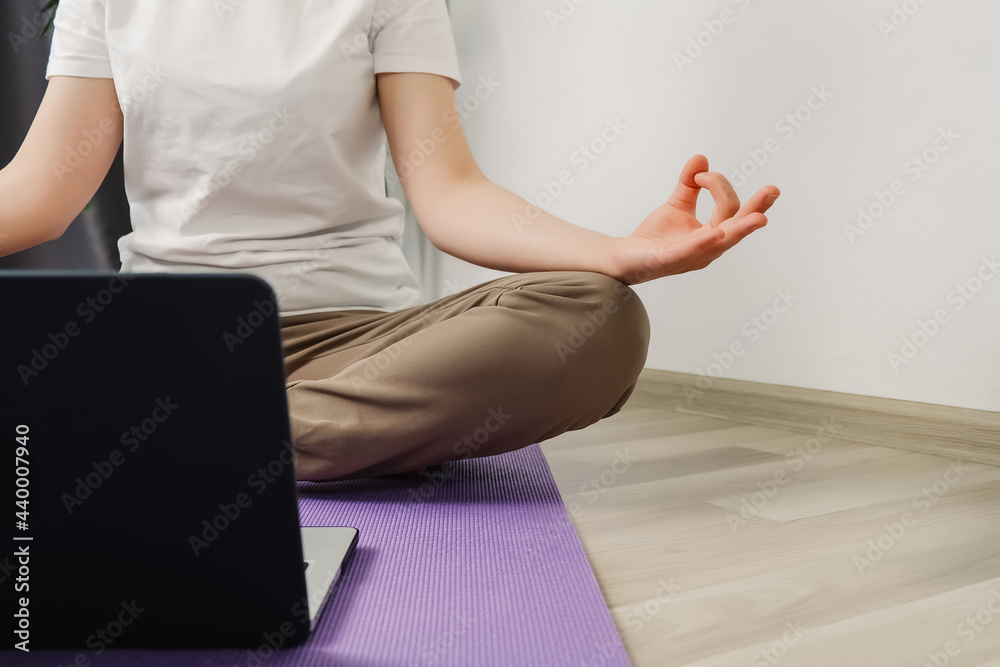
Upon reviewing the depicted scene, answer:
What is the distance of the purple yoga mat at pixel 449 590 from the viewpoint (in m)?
0.47

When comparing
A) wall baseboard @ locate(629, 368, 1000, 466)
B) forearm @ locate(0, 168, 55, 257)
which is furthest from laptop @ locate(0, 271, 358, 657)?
wall baseboard @ locate(629, 368, 1000, 466)

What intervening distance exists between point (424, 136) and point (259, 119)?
0.20 meters

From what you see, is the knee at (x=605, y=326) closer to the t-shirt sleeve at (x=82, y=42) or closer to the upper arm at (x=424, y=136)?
the upper arm at (x=424, y=136)

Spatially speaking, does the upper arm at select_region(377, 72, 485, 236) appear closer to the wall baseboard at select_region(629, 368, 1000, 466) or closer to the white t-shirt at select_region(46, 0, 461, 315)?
the white t-shirt at select_region(46, 0, 461, 315)

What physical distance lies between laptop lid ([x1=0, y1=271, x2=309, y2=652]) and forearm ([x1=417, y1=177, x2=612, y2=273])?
1.61ft

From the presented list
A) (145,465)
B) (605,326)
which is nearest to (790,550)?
(605,326)

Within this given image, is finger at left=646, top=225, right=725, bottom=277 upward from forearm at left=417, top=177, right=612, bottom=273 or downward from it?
upward

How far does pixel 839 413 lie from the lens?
1276 millimetres

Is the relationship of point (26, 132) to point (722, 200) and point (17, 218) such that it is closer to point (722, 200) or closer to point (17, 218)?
point (17, 218)

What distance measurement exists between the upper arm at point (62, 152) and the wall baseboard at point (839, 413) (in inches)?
41.4

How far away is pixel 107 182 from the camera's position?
73.0 inches

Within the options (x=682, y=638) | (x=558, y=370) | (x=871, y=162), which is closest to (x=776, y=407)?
(x=871, y=162)

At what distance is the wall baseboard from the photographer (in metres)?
1.11

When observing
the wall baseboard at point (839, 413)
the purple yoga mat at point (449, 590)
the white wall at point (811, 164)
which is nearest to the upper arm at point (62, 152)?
the purple yoga mat at point (449, 590)
